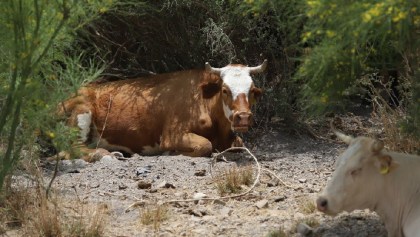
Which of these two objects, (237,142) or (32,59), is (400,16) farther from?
(237,142)

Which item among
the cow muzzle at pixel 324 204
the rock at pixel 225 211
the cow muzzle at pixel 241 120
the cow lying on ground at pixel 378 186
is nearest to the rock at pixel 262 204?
the rock at pixel 225 211

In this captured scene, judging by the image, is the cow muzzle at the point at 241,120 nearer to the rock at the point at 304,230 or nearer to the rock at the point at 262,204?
the rock at the point at 262,204

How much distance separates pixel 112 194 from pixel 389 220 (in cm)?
325

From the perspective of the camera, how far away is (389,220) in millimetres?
6359

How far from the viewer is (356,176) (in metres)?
6.17

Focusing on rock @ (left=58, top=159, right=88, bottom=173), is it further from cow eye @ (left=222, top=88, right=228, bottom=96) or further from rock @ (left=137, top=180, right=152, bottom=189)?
cow eye @ (left=222, top=88, right=228, bottom=96)

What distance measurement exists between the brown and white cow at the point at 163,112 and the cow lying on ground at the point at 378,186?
15.4ft

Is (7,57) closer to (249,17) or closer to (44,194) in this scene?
(44,194)

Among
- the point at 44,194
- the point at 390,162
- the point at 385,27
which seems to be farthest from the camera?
the point at 44,194

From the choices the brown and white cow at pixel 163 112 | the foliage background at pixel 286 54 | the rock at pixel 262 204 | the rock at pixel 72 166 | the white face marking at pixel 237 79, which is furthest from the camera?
the brown and white cow at pixel 163 112

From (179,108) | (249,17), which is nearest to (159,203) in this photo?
(179,108)

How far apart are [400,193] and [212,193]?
8.61 feet

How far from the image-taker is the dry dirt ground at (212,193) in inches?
283

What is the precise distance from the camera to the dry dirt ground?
7.18 m
